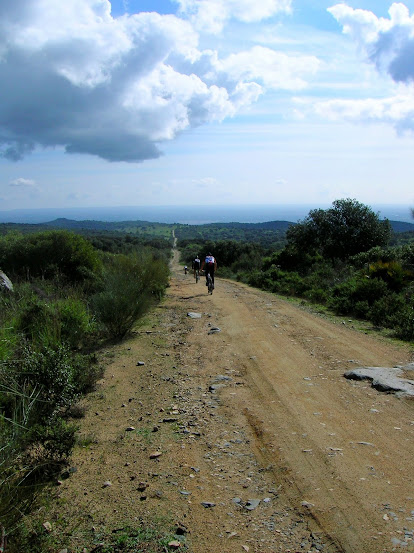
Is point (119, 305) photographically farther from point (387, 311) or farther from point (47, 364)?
point (387, 311)

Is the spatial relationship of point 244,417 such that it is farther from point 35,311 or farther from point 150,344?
point 35,311

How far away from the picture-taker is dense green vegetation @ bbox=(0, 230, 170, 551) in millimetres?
3621

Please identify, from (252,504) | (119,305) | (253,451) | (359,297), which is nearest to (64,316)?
(119,305)

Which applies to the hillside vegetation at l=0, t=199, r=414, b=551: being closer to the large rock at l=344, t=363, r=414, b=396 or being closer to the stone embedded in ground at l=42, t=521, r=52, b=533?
the stone embedded in ground at l=42, t=521, r=52, b=533

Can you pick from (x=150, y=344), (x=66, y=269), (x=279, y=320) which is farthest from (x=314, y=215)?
(x=150, y=344)

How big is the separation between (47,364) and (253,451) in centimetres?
271

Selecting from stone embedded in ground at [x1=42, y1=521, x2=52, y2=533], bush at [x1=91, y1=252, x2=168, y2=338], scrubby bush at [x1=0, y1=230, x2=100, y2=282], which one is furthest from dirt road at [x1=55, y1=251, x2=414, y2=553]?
scrubby bush at [x1=0, y1=230, x2=100, y2=282]

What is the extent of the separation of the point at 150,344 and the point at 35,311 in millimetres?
2457

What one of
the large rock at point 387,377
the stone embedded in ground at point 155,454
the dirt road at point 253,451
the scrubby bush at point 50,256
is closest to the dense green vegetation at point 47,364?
the dirt road at point 253,451

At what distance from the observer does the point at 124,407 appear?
6035 millimetres

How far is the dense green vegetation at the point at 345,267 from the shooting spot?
1207cm

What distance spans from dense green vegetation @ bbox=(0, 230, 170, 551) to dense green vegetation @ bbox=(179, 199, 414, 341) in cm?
613

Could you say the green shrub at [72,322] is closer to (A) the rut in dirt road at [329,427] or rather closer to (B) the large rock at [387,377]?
(A) the rut in dirt road at [329,427]

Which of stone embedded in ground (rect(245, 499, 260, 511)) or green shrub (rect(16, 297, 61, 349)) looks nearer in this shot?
stone embedded in ground (rect(245, 499, 260, 511))
